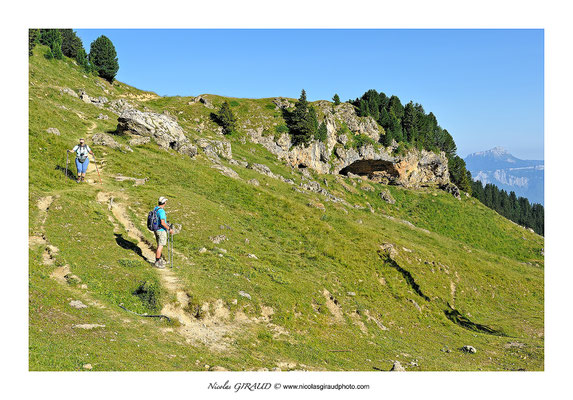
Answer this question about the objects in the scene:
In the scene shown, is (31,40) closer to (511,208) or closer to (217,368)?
(217,368)

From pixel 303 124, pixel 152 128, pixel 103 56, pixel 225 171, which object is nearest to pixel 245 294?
pixel 225 171

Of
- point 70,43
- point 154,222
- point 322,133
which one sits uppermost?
point 70,43

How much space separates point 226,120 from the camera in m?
66.9

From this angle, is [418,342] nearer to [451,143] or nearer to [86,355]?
[86,355]

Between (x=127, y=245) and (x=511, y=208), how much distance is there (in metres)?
162

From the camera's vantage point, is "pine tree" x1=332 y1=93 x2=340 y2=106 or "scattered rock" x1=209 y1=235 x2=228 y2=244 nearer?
"scattered rock" x1=209 y1=235 x2=228 y2=244

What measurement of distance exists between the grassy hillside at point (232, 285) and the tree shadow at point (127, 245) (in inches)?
4.4

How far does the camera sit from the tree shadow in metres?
16.3

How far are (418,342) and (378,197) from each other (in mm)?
51794

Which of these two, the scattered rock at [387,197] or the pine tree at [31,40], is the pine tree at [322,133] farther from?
the pine tree at [31,40]

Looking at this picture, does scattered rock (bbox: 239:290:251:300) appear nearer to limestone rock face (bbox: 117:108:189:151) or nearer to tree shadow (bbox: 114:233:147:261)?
tree shadow (bbox: 114:233:147:261)

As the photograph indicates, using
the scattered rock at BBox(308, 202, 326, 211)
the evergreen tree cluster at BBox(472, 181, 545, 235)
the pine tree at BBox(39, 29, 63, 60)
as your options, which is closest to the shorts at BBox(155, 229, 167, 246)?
the scattered rock at BBox(308, 202, 326, 211)

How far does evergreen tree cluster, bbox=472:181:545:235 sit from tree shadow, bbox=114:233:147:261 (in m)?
133

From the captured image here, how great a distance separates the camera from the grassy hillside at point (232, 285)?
11125 millimetres
